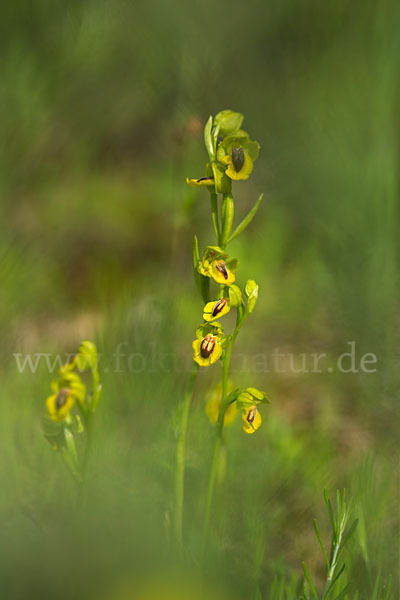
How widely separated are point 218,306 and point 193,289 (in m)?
0.87

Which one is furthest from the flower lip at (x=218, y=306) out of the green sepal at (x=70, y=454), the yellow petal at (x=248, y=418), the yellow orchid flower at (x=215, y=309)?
the green sepal at (x=70, y=454)

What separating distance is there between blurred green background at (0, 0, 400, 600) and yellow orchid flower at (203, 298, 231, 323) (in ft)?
0.54

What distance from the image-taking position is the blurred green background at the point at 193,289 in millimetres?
532

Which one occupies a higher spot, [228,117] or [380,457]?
[228,117]

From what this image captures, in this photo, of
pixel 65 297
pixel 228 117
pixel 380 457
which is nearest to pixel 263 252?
pixel 65 297

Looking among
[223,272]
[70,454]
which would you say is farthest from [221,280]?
[70,454]

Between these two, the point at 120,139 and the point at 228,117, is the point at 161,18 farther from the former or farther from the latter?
the point at 120,139

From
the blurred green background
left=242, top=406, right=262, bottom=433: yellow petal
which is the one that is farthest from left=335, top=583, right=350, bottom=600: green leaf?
left=242, top=406, right=262, bottom=433: yellow petal

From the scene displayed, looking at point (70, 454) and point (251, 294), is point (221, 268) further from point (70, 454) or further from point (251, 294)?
point (70, 454)

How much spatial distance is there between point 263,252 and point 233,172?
48.6 inches

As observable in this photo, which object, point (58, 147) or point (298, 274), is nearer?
point (58, 147)

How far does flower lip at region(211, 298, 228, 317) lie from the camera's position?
62 cm

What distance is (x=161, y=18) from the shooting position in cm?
81

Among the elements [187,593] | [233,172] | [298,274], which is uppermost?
[298,274]
